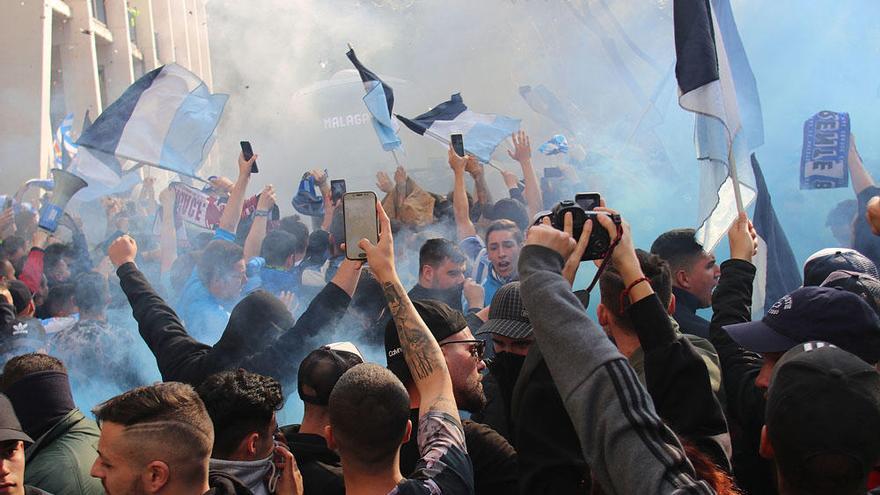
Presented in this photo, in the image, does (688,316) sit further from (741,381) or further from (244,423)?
(244,423)

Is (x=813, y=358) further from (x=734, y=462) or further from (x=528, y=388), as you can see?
(x=734, y=462)

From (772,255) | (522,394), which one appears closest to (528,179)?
(772,255)

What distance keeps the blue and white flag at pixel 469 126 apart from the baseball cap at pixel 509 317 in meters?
4.39

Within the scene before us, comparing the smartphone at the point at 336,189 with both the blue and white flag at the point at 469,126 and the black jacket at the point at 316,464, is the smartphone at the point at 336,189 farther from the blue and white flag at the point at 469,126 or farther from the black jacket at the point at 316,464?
the black jacket at the point at 316,464

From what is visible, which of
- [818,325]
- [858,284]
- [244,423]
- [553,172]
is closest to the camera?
[818,325]

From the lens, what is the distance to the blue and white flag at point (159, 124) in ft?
19.5

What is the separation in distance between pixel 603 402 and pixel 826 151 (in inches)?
158

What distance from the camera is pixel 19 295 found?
453 cm

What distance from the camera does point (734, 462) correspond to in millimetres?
2271

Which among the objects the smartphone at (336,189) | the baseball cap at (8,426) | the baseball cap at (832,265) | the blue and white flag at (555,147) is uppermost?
the blue and white flag at (555,147)

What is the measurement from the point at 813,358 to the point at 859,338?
62 centimetres

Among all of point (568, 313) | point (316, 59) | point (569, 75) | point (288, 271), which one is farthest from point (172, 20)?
point (568, 313)

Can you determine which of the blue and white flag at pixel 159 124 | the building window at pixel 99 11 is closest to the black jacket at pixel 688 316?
the blue and white flag at pixel 159 124

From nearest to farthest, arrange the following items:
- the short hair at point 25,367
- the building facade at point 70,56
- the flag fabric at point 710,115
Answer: the short hair at point 25,367 → the flag fabric at point 710,115 → the building facade at point 70,56
